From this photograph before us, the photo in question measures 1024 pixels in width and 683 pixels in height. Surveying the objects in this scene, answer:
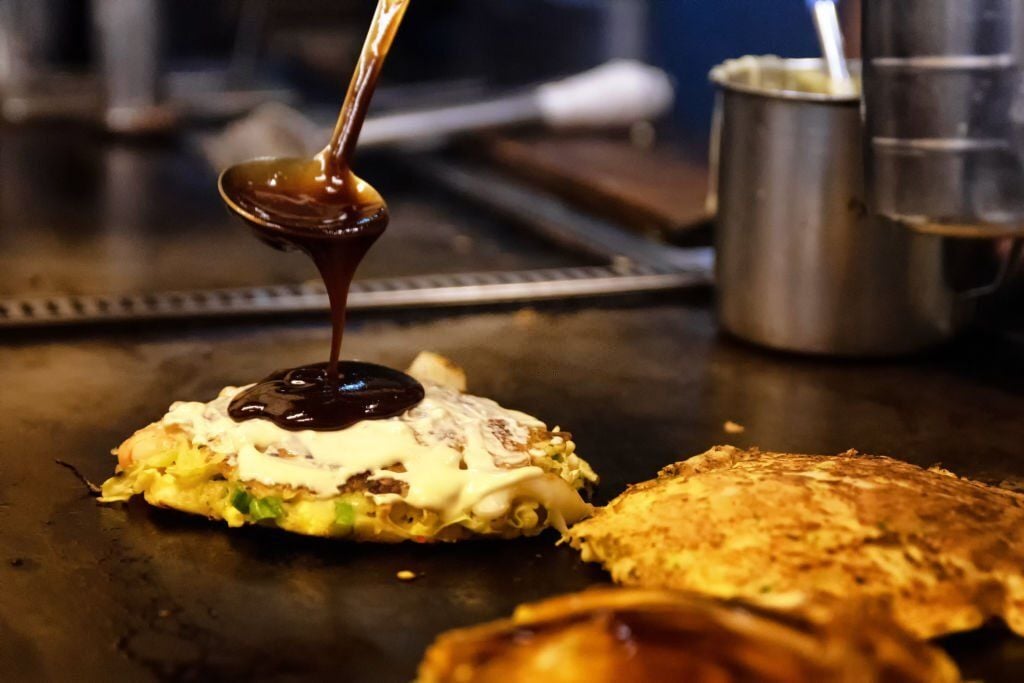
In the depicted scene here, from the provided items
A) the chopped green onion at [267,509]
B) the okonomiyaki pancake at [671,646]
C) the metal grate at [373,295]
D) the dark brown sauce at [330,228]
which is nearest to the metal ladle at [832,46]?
the metal grate at [373,295]

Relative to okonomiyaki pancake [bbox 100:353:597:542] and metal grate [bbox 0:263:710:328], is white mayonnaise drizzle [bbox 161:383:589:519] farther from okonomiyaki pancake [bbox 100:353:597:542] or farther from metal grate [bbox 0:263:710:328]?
metal grate [bbox 0:263:710:328]

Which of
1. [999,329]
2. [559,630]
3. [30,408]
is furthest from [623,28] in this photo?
[559,630]

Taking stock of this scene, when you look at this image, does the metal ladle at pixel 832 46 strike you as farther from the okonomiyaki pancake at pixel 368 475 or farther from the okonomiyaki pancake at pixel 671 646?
the okonomiyaki pancake at pixel 671 646

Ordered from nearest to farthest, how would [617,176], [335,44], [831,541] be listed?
[831,541] < [617,176] < [335,44]

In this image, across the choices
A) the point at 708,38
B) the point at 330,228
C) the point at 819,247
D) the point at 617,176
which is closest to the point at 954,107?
the point at 819,247

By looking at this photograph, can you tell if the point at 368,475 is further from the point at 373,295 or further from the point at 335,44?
the point at 335,44

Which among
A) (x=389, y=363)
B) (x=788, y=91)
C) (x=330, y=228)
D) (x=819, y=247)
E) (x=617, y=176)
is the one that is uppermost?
(x=788, y=91)
